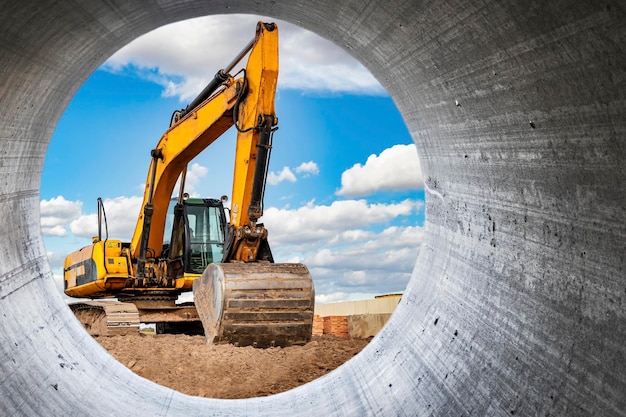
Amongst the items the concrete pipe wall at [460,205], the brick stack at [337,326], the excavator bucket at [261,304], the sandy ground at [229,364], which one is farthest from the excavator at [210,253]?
the concrete pipe wall at [460,205]

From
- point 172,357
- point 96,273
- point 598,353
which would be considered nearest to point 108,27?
point 598,353

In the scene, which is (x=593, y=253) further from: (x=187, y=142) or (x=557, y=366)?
(x=187, y=142)

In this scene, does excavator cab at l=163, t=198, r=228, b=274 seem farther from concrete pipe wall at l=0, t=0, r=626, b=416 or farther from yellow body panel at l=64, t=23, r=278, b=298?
concrete pipe wall at l=0, t=0, r=626, b=416

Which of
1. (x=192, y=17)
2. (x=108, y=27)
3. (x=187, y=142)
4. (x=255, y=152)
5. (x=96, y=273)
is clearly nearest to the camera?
(x=108, y=27)

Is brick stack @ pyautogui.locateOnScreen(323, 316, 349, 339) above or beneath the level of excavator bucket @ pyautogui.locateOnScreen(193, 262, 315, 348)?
beneath

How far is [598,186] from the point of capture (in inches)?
78.5

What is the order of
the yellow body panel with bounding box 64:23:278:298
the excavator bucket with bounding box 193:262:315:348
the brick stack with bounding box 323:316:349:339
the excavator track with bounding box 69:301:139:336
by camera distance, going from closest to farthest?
the excavator bucket with bounding box 193:262:315:348 → the yellow body panel with bounding box 64:23:278:298 → the excavator track with bounding box 69:301:139:336 → the brick stack with bounding box 323:316:349:339

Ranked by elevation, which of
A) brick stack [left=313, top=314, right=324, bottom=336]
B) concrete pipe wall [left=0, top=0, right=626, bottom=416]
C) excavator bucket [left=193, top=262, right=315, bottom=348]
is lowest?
brick stack [left=313, top=314, right=324, bottom=336]

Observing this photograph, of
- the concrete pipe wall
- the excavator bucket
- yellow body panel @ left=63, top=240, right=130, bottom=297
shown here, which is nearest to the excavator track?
yellow body panel @ left=63, top=240, right=130, bottom=297

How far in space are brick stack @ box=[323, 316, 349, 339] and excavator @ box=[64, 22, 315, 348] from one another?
242 centimetres

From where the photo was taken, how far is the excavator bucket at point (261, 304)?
7535 mm

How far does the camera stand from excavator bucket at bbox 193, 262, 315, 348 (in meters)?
7.54

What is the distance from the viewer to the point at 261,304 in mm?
7609

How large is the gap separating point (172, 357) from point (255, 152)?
8.06ft
